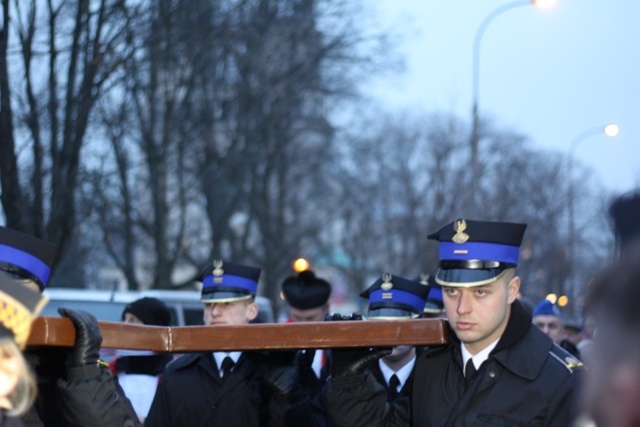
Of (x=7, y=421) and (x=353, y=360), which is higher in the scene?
(x=7, y=421)

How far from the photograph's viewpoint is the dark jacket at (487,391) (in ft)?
15.2

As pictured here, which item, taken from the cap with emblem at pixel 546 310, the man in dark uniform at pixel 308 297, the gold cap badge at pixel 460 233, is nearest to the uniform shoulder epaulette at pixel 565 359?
the gold cap badge at pixel 460 233

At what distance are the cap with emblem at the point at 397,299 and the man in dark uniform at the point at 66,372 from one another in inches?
113

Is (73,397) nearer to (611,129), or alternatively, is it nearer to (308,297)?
(308,297)

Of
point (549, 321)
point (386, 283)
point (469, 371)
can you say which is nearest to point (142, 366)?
point (386, 283)

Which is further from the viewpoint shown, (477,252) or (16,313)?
(477,252)

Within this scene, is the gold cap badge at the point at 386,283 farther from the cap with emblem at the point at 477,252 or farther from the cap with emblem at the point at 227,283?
the cap with emblem at the point at 477,252

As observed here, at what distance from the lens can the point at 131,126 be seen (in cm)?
2081

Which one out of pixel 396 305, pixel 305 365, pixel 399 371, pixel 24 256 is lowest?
pixel 399 371

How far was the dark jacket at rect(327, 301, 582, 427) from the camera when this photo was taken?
4641 millimetres

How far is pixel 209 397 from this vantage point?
265 inches

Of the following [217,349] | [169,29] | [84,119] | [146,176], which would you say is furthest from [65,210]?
[146,176]

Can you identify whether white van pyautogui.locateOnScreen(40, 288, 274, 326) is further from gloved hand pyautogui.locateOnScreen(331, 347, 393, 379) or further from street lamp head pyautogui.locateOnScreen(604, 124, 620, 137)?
street lamp head pyautogui.locateOnScreen(604, 124, 620, 137)

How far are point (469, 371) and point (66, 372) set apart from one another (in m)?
1.66
